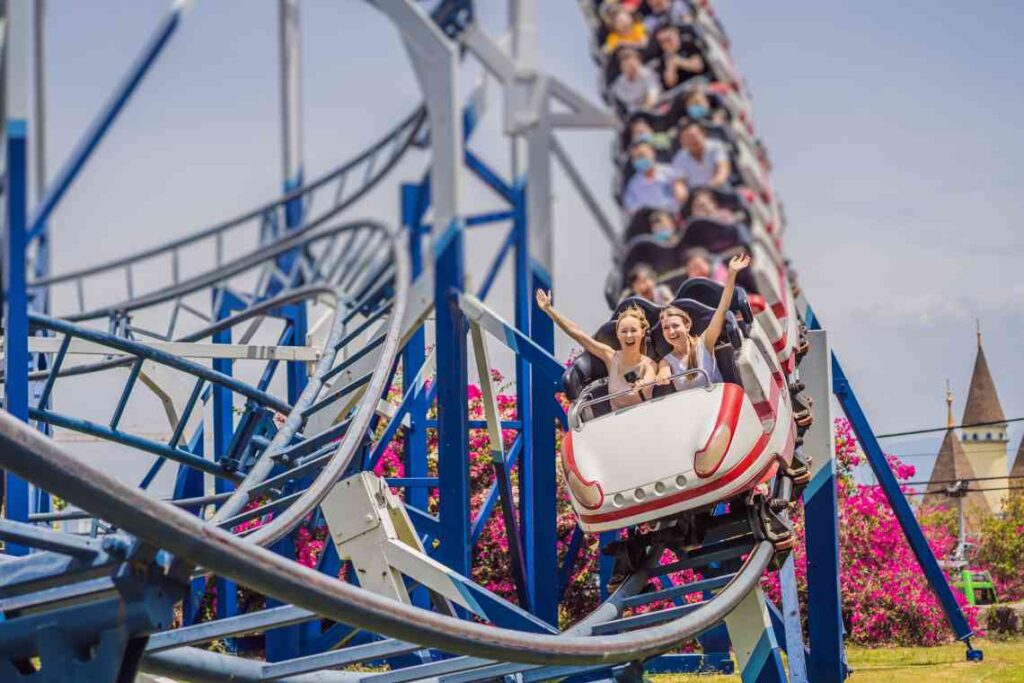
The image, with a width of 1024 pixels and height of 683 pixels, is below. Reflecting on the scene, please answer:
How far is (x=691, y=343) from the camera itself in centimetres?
521

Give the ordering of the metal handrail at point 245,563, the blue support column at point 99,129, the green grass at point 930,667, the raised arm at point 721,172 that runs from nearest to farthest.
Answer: the metal handrail at point 245,563 → the blue support column at point 99,129 → the green grass at point 930,667 → the raised arm at point 721,172

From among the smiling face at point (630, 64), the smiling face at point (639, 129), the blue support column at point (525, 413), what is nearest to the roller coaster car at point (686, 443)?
the blue support column at point (525, 413)

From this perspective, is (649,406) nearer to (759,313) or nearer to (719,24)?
(759,313)

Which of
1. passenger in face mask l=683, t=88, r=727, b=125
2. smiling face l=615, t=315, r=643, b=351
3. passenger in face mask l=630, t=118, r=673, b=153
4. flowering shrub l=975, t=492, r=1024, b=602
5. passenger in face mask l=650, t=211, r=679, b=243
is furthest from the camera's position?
flowering shrub l=975, t=492, r=1024, b=602

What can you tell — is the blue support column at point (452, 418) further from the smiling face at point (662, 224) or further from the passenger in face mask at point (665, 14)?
the passenger in face mask at point (665, 14)

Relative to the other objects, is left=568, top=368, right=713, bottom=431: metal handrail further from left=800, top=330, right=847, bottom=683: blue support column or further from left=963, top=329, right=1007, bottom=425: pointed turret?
left=963, top=329, right=1007, bottom=425: pointed turret

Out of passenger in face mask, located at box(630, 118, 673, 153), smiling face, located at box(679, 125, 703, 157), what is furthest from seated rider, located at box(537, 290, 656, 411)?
passenger in face mask, located at box(630, 118, 673, 153)

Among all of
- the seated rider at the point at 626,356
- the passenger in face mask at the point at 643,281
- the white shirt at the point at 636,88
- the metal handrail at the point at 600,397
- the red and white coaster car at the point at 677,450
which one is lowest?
the red and white coaster car at the point at 677,450

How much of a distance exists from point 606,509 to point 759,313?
1222 millimetres

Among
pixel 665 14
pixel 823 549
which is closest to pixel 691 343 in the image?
pixel 823 549

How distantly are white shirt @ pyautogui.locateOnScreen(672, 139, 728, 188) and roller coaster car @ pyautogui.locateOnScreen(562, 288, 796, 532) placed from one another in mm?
2537

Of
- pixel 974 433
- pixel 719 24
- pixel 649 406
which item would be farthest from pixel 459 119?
pixel 974 433

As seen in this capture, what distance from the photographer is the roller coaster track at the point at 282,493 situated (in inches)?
102

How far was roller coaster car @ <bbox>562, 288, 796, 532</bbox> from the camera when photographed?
4754 mm
